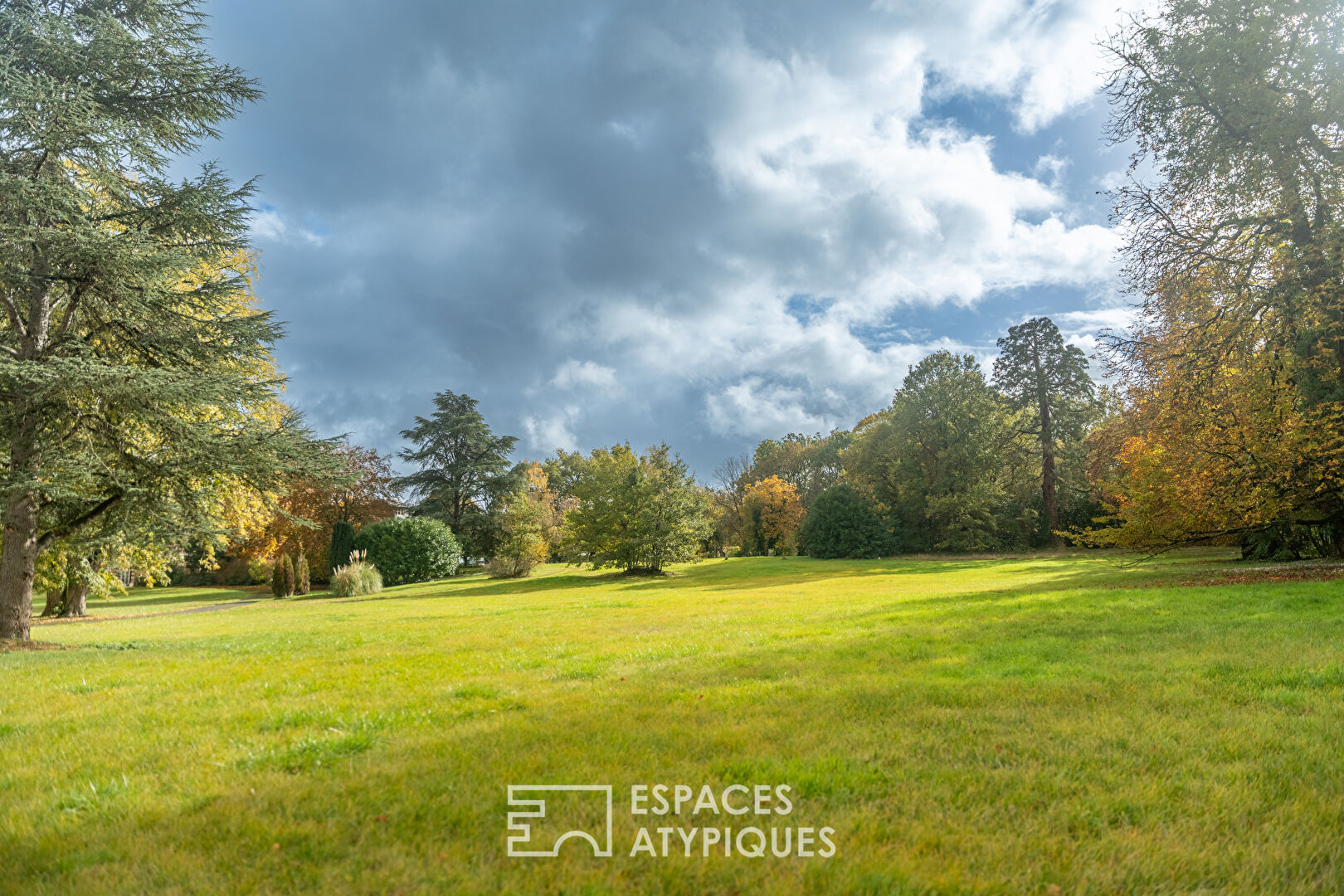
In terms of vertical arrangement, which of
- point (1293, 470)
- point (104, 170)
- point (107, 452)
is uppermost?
point (104, 170)

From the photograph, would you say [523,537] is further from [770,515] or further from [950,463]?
[950,463]

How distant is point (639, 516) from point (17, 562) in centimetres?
2211

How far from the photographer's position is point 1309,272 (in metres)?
12.9

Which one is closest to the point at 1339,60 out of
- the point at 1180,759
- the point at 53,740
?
the point at 1180,759

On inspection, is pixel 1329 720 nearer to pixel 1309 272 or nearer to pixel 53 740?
pixel 53 740

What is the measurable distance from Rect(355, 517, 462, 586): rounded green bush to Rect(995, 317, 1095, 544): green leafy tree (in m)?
36.7

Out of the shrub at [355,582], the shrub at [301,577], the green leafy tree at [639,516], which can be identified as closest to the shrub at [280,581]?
the shrub at [301,577]

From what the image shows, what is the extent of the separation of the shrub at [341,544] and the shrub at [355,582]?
690cm

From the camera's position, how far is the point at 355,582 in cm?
2867

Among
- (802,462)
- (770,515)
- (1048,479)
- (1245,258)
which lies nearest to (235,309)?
(1245,258)

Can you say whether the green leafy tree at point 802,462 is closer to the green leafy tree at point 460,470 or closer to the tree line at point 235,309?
the green leafy tree at point 460,470

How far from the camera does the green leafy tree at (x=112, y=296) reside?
936cm

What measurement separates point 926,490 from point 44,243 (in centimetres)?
3825

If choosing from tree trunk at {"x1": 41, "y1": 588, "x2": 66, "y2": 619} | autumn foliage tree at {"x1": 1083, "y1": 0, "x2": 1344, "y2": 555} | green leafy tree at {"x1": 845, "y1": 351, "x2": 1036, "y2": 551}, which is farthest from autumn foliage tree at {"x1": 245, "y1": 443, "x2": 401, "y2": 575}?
autumn foliage tree at {"x1": 1083, "y1": 0, "x2": 1344, "y2": 555}
